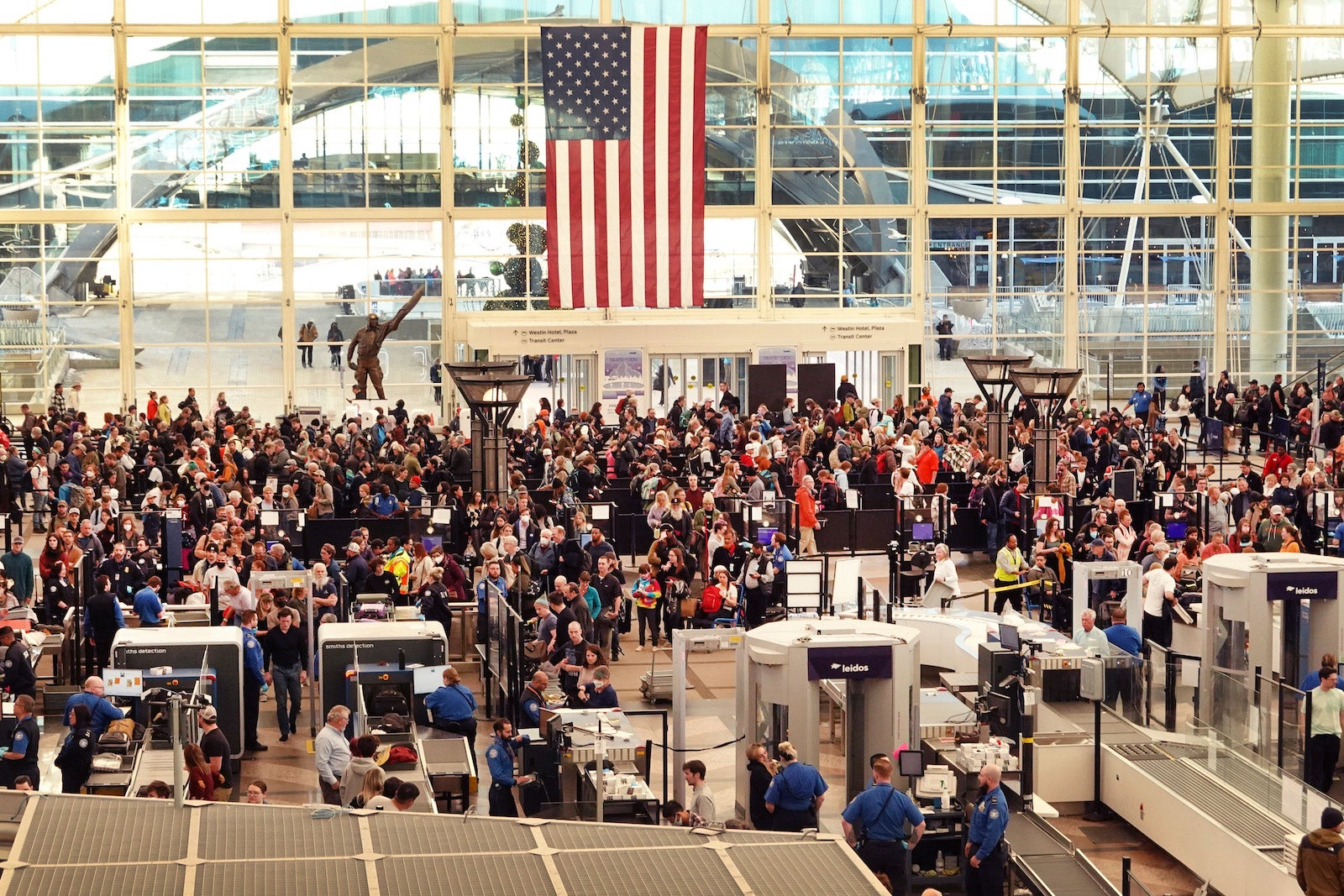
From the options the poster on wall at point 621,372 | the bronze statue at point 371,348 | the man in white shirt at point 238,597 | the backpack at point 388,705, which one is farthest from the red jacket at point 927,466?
the backpack at point 388,705

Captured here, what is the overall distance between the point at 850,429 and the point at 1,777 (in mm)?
19940

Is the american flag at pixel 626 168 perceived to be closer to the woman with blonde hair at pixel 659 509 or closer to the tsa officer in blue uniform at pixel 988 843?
the woman with blonde hair at pixel 659 509

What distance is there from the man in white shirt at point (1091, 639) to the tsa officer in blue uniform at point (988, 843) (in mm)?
4297

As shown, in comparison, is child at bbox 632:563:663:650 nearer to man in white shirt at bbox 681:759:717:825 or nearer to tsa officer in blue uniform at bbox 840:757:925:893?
man in white shirt at bbox 681:759:717:825

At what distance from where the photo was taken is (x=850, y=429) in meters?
32.3

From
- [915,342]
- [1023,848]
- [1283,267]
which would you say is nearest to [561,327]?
[915,342]

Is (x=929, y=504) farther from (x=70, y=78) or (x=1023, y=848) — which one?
(x=70, y=78)

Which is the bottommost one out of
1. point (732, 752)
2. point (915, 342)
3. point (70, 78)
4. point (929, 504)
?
point (732, 752)

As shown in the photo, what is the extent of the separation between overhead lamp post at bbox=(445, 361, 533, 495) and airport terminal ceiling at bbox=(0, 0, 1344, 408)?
49.0 ft

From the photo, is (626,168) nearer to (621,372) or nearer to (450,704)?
(621,372)

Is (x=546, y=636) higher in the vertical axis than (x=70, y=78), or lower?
lower

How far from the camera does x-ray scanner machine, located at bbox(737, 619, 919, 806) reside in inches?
564

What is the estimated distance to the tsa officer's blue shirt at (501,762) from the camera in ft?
46.9

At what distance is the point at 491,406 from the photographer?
997 inches
